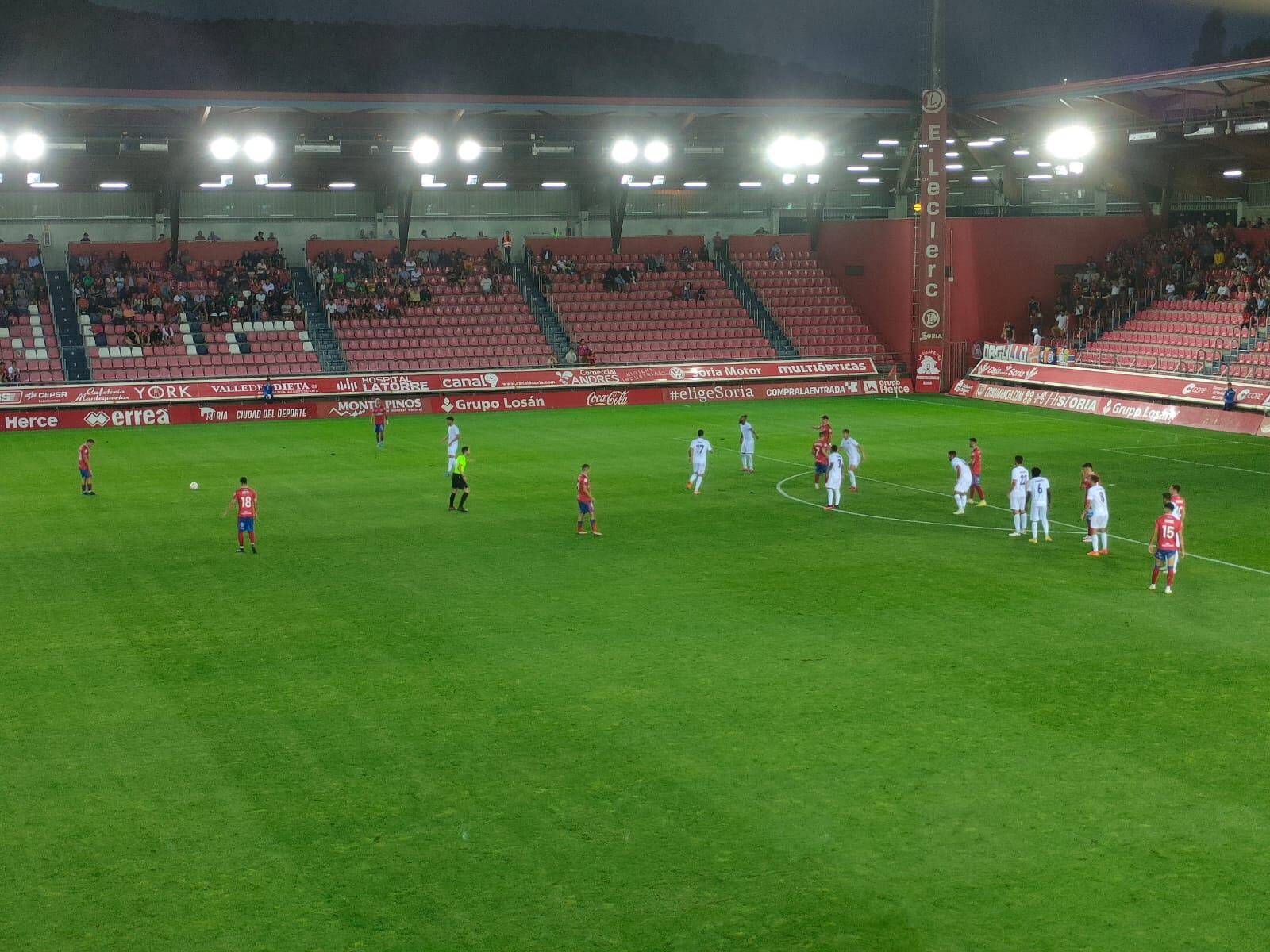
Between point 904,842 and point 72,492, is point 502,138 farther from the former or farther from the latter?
point 904,842

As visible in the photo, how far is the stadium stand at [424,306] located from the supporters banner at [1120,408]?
1824 cm

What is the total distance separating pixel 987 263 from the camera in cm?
5903

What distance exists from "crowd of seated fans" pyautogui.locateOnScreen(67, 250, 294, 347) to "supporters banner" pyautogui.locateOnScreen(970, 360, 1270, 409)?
2944cm

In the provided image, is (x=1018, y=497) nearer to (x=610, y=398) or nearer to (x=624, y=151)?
(x=610, y=398)

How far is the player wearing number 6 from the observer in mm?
20578

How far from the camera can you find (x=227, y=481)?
34.2m

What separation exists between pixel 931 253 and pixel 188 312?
30.9 metres

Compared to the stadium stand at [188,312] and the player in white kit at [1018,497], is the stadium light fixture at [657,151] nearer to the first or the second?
the stadium stand at [188,312]

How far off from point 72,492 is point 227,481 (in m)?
3.60

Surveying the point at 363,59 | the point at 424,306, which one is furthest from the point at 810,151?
the point at 363,59

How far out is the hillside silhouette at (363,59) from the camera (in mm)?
127250

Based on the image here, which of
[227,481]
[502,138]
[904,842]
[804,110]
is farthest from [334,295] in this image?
[904,842]

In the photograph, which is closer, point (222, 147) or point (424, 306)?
point (222, 147)

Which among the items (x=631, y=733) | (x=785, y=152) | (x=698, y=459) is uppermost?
(x=785, y=152)
